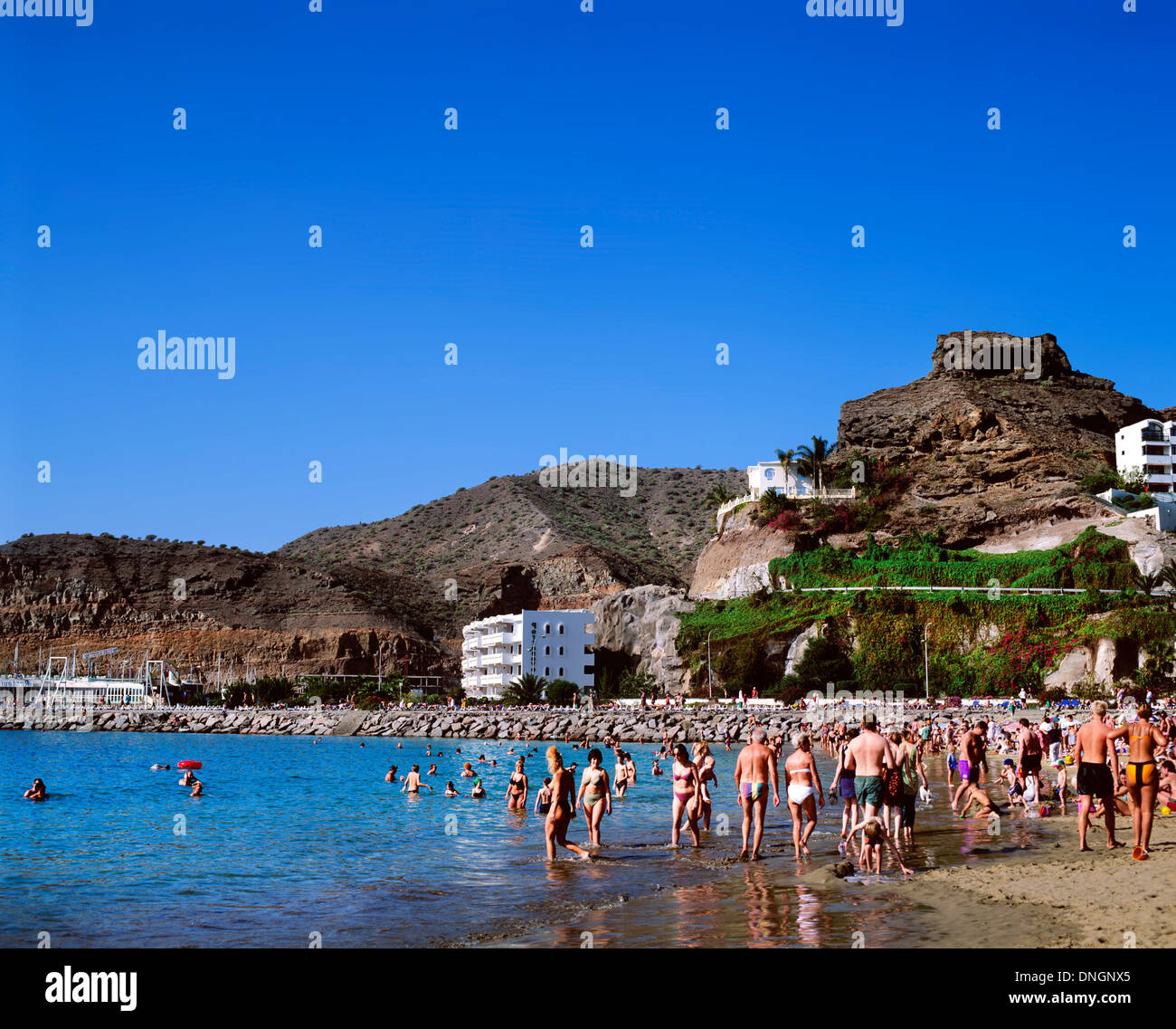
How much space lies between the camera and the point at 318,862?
761 inches

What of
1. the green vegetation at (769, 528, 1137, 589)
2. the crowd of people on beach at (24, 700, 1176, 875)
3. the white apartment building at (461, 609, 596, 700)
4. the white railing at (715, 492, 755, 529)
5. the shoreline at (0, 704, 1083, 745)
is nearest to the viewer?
the crowd of people on beach at (24, 700, 1176, 875)

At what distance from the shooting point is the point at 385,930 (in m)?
12.8

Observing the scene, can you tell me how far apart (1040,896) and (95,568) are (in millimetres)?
136303

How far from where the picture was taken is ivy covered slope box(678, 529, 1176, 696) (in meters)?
67.2

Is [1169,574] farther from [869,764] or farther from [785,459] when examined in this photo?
[869,764]

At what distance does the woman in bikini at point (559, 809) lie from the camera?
55.2ft

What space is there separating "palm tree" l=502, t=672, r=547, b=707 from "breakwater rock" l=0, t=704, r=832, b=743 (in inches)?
250

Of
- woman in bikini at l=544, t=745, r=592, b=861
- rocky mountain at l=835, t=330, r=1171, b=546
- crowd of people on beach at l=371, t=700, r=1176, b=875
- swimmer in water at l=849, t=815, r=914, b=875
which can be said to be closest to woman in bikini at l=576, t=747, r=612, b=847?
crowd of people on beach at l=371, t=700, r=1176, b=875

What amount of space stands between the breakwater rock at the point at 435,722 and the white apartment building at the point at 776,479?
2926 centimetres

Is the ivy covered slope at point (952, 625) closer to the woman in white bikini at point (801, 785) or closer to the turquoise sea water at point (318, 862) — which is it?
the turquoise sea water at point (318, 862)

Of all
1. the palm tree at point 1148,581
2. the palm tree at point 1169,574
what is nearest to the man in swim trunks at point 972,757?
the palm tree at point 1148,581

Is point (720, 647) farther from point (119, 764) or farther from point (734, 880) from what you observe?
point (734, 880)

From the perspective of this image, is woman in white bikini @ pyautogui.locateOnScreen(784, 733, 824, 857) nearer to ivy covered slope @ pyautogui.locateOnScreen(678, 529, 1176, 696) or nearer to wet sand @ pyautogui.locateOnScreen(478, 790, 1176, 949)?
wet sand @ pyautogui.locateOnScreen(478, 790, 1176, 949)
